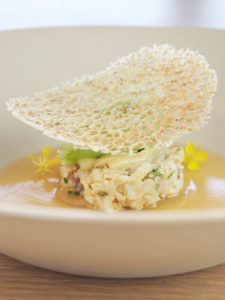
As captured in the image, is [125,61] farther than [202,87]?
Yes

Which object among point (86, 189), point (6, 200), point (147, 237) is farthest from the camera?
point (6, 200)

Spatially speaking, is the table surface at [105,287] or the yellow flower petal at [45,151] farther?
the yellow flower petal at [45,151]

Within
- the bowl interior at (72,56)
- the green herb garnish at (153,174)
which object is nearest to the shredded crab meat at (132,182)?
the green herb garnish at (153,174)

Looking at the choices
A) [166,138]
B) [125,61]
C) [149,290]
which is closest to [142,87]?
[125,61]

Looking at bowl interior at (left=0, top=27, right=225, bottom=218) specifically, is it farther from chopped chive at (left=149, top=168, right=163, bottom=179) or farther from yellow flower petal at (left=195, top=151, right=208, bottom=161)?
chopped chive at (left=149, top=168, right=163, bottom=179)

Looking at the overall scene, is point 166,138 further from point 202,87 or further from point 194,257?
point 194,257

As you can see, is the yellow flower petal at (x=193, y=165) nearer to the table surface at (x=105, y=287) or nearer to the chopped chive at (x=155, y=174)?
the chopped chive at (x=155, y=174)
